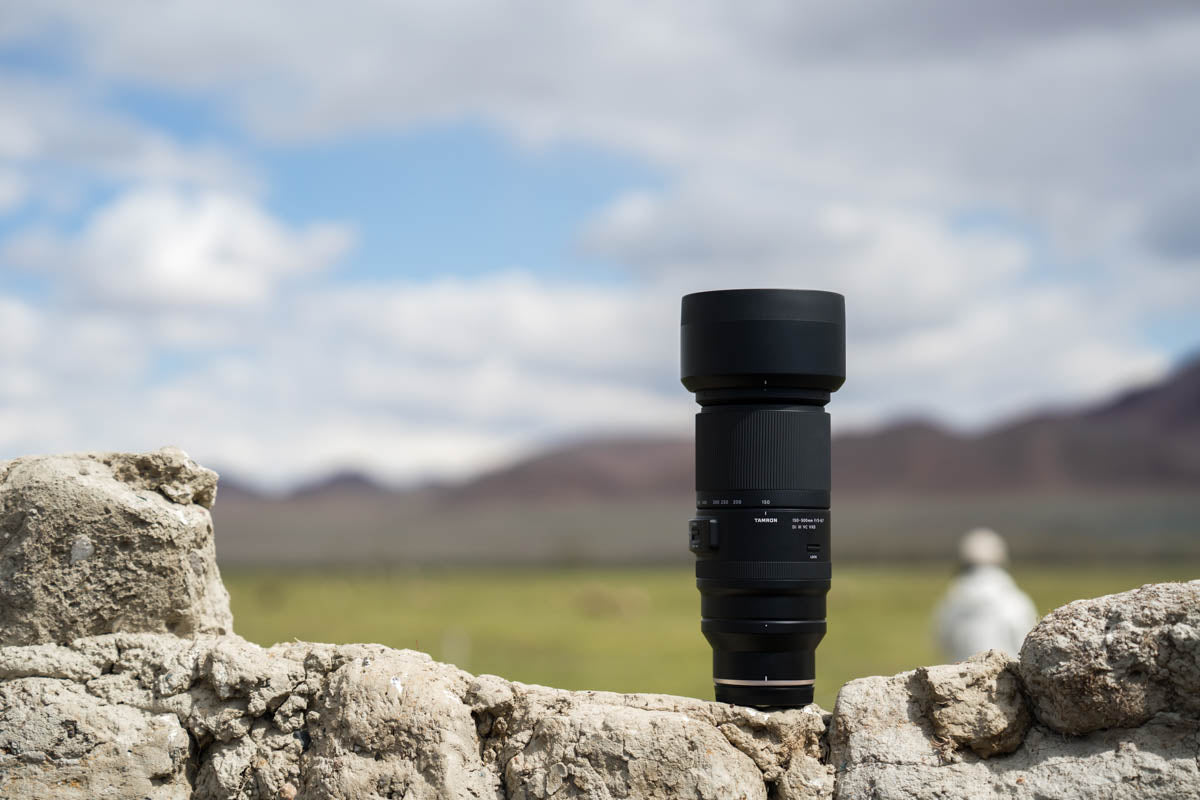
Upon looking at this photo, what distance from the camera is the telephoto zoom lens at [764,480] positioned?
4.62m

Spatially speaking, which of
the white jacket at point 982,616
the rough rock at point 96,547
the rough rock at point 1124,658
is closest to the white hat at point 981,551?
the white jacket at point 982,616

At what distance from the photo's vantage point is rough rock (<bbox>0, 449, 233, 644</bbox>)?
5.04m

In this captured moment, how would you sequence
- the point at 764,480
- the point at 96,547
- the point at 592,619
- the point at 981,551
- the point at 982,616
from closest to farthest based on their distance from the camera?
the point at 764,480, the point at 96,547, the point at 982,616, the point at 981,551, the point at 592,619

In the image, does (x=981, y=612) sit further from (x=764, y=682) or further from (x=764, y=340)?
(x=764, y=340)

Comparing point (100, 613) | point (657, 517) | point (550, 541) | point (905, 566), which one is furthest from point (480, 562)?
point (100, 613)

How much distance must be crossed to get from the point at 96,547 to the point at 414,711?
4.79 ft

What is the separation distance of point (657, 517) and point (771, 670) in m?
144

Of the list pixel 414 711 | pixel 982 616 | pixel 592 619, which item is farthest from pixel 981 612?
pixel 592 619

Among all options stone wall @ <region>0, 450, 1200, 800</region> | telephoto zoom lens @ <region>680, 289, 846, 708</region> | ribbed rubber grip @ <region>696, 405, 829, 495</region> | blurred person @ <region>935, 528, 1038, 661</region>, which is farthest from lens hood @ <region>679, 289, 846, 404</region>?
blurred person @ <region>935, 528, 1038, 661</region>

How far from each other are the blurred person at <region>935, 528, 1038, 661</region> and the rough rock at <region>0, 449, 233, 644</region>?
8.10 metres

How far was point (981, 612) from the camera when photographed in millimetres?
11641

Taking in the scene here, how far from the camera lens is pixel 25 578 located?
16.6ft

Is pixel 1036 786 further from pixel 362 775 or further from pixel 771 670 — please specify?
pixel 362 775

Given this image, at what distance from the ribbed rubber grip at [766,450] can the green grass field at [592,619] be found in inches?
728
